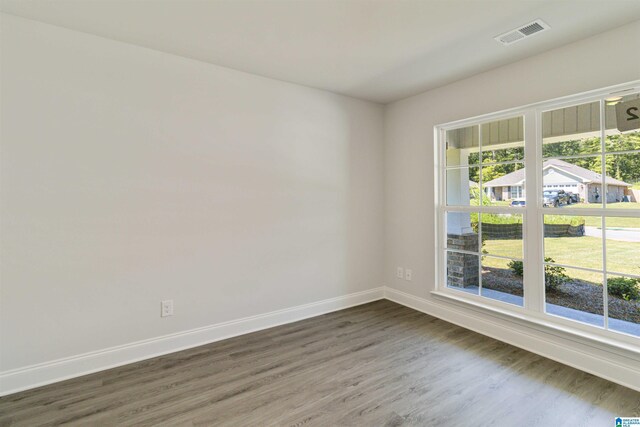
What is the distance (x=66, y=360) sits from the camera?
2.23 metres

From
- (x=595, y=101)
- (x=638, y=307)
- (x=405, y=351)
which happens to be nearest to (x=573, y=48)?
(x=595, y=101)

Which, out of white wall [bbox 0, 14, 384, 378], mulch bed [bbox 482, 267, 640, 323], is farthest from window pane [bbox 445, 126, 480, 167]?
white wall [bbox 0, 14, 384, 378]

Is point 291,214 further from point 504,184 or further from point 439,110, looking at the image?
point 504,184

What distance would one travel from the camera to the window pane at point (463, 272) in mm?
3189

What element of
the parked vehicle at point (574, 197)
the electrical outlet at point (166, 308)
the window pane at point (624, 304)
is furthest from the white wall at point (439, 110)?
the electrical outlet at point (166, 308)

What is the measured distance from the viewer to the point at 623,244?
227 cm

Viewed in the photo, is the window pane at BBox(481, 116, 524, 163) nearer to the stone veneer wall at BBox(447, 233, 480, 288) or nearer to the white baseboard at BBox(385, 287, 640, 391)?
the stone veneer wall at BBox(447, 233, 480, 288)

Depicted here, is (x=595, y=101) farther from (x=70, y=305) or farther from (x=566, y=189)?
(x=70, y=305)

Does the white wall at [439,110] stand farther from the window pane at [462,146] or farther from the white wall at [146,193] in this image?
the white wall at [146,193]

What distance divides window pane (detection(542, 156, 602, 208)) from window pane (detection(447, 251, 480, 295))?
2.94 feet

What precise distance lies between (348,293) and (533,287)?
1862mm

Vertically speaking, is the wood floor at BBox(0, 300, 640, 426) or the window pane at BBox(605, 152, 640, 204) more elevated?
the window pane at BBox(605, 152, 640, 204)

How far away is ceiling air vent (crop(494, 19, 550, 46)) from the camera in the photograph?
84.7 inches

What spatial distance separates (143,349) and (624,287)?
3.71 metres
